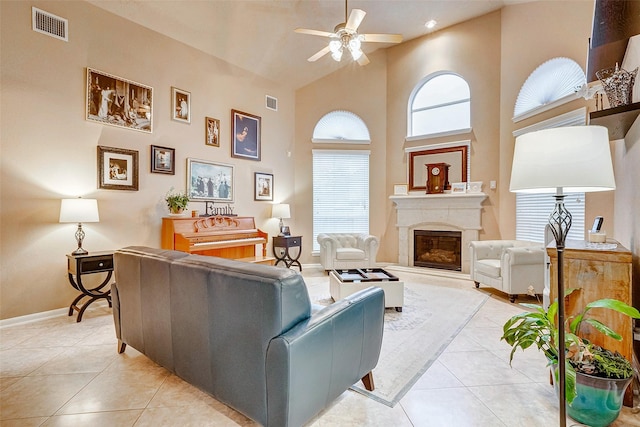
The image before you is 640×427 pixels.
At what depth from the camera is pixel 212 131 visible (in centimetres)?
489

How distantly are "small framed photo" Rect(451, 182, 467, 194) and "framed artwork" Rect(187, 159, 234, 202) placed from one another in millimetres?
3989

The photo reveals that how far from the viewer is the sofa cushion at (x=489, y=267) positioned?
3.98 m

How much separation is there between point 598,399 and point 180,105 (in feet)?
17.4

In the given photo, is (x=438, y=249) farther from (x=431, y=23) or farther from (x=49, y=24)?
(x=49, y=24)

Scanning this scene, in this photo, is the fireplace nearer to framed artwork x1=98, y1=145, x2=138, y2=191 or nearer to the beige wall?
the beige wall

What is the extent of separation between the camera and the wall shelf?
1.85m

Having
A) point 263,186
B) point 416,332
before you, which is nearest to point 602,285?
point 416,332

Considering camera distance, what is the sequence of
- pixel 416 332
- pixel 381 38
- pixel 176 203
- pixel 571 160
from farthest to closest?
pixel 176 203
pixel 381 38
pixel 416 332
pixel 571 160

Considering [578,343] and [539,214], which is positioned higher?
[539,214]

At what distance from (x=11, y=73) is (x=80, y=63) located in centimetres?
66

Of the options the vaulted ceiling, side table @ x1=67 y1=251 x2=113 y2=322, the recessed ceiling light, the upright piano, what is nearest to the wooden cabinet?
the upright piano

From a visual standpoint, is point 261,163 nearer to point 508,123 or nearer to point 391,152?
point 391,152

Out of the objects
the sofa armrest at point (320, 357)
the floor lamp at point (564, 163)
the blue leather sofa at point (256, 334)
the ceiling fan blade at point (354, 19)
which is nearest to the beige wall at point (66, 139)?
the blue leather sofa at point (256, 334)

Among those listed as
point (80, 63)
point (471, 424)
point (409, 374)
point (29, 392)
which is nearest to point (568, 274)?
point (471, 424)
